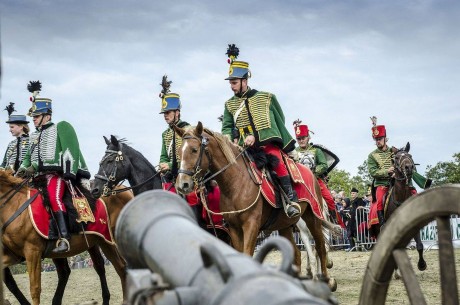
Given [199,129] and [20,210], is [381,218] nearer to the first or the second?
[199,129]

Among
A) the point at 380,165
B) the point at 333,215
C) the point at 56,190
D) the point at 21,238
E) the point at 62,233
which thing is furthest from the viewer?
the point at 380,165

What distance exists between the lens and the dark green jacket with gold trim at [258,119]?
11.8m

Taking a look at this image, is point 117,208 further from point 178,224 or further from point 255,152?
point 178,224

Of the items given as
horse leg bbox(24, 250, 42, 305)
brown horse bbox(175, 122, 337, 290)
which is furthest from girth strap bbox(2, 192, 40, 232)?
brown horse bbox(175, 122, 337, 290)

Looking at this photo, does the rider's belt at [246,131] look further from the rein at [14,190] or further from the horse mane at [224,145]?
the rein at [14,190]

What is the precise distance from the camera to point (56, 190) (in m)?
11.4

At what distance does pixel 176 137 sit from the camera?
12812 millimetres

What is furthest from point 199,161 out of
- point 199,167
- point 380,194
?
point 380,194

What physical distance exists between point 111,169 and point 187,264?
9.06m

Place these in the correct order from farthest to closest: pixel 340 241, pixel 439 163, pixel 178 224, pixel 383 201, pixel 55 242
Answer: pixel 439 163, pixel 340 241, pixel 383 201, pixel 55 242, pixel 178 224

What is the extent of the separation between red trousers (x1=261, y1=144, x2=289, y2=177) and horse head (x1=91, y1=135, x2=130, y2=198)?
218 cm

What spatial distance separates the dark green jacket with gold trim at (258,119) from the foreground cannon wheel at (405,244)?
769 centimetres

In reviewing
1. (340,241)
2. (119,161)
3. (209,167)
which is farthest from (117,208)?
(340,241)

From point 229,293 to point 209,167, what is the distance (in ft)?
26.5
